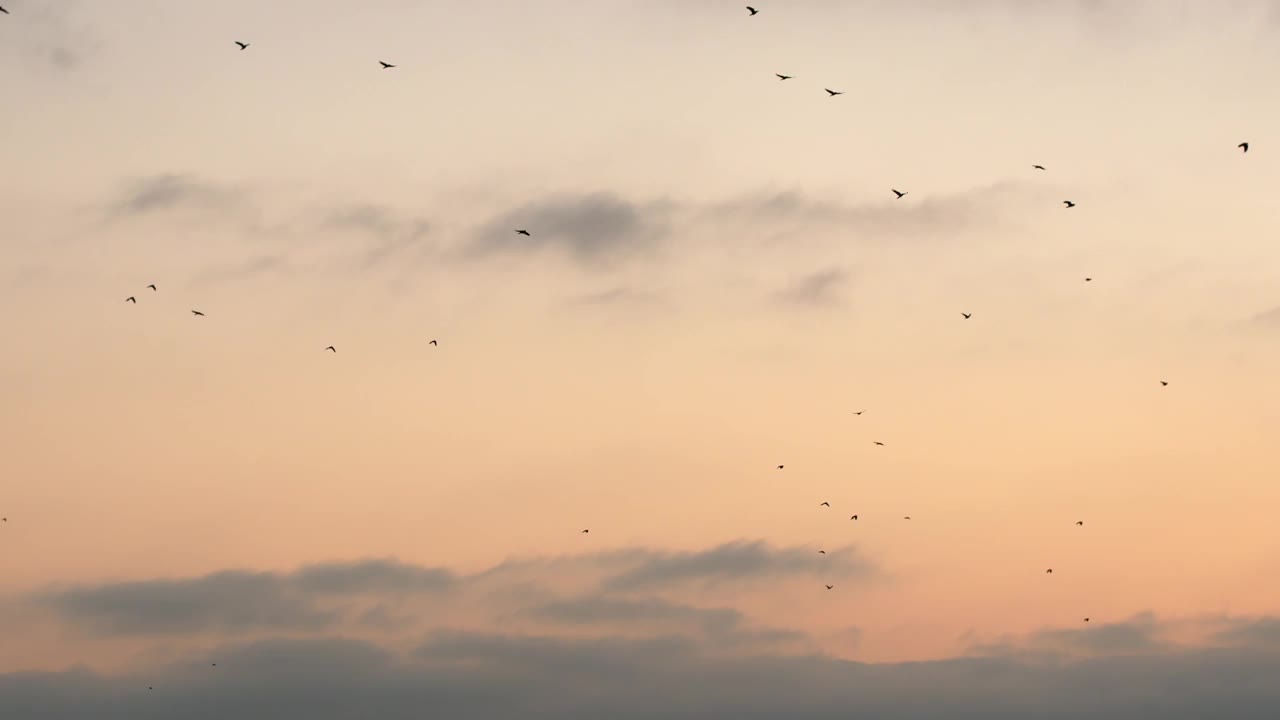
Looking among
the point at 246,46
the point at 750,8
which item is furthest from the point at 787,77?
the point at 246,46

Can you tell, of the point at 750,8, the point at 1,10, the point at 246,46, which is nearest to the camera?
the point at 1,10

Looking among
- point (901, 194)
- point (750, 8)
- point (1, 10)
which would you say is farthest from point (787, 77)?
point (1, 10)

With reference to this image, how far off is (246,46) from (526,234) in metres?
31.8

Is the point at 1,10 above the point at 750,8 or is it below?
below

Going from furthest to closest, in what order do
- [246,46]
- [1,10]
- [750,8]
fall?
[246,46] < [750,8] < [1,10]

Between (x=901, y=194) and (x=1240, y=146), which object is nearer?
(x=1240, y=146)

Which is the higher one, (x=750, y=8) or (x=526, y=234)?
(x=750, y=8)

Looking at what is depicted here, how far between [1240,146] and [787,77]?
39994 millimetres

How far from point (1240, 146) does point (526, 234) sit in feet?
219

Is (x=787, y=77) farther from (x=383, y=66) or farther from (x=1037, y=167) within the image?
(x=383, y=66)

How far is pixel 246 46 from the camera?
185m

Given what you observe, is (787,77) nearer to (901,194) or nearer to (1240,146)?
(901,194)

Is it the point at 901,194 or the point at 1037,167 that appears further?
the point at 901,194

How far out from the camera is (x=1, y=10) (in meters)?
150
